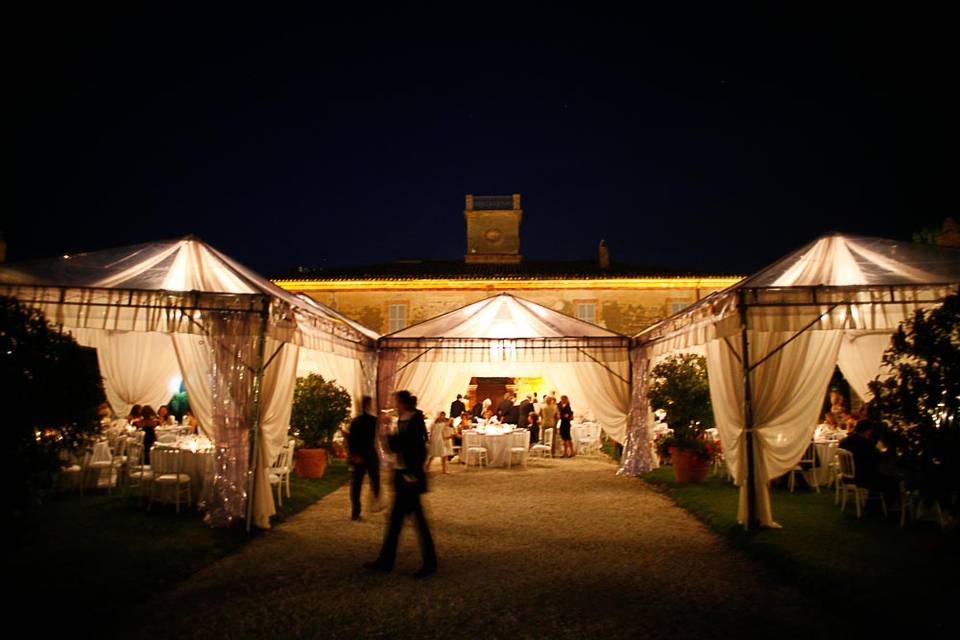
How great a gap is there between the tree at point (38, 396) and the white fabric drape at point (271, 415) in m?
Answer: 2.47

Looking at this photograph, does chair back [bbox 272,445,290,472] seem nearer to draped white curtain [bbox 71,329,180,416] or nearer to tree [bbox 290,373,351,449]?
tree [bbox 290,373,351,449]

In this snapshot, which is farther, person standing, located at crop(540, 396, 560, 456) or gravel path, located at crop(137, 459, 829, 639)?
person standing, located at crop(540, 396, 560, 456)

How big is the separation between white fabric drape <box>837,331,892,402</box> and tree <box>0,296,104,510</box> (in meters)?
10.3

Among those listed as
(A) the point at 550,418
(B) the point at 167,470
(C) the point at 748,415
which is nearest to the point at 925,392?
(C) the point at 748,415

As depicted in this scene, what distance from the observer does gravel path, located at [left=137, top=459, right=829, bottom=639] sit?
386cm

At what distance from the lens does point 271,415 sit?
7000 mm

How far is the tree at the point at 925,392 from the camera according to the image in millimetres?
3816

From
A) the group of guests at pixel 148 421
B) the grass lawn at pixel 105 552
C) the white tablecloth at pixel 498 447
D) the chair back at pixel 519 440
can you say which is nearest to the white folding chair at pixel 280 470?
the grass lawn at pixel 105 552

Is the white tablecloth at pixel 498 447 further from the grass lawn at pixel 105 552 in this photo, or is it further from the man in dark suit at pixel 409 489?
the man in dark suit at pixel 409 489

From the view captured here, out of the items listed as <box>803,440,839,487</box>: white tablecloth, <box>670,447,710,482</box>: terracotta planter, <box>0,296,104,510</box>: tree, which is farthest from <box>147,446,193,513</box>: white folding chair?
<box>803,440,839,487</box>: white tablecloth

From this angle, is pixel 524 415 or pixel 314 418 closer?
pixel 314 418

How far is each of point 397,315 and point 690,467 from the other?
12.6 m

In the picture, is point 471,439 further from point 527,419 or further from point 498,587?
point 498,587

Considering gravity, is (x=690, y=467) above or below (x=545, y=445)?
below
